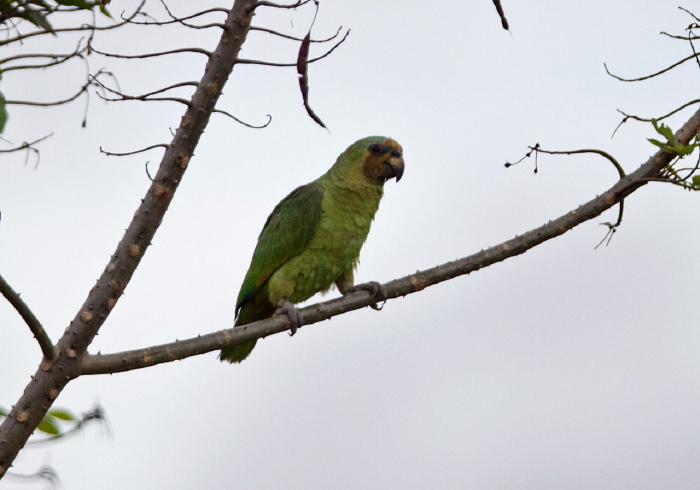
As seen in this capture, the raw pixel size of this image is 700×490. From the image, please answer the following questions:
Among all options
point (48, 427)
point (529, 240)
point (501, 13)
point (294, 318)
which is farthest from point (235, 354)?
point (501, 13)

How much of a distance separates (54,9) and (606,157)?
7.49 ft

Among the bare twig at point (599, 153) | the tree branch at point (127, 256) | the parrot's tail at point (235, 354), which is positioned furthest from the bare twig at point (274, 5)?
the parrot's tail at point (235, 354)

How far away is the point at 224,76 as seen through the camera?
2779 mm

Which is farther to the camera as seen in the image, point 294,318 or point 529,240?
point 294,318

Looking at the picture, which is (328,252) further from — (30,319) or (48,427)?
(30,319)

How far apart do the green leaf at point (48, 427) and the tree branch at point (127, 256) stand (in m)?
0.08

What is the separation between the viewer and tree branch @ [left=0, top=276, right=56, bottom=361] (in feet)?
8.05

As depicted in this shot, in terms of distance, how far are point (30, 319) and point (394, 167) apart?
2.81 metres

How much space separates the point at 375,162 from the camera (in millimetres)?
4906

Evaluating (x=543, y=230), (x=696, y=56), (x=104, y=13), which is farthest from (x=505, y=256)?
(x=104, y=13)

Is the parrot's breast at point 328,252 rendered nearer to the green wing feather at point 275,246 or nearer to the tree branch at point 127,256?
the green wing feather at point 275,246

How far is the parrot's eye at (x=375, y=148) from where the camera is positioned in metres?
4.92

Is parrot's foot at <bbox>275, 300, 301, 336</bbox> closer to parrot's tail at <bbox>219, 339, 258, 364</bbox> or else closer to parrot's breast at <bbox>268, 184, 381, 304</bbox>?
parrot's breast at <bbox>268, 184, 381, 304</bbox>

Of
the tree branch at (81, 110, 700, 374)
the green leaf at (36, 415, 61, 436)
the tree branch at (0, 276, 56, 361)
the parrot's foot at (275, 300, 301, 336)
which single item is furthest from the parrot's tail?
the tree branch at (0, 276, 56, 361)
